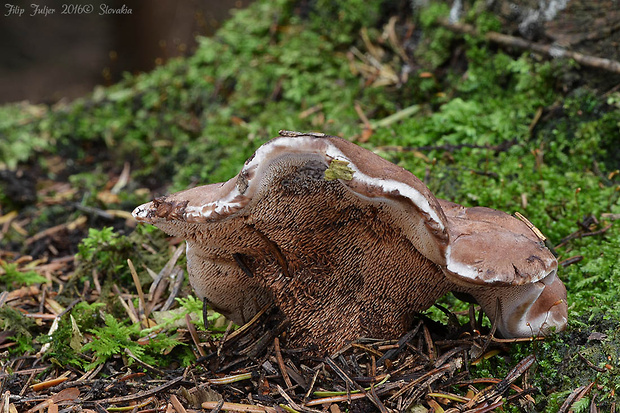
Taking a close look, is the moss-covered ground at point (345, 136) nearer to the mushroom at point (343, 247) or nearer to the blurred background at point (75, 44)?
the mushroom at point (343, 247)

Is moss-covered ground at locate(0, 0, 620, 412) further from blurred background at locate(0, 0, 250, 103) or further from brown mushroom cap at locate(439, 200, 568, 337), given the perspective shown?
blurred background at locate(0, 0, 250, 103)

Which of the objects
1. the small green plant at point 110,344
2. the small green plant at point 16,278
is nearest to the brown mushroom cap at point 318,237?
the small green plant at point 110,344

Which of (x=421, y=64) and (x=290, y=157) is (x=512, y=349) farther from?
(x=421, y=64)

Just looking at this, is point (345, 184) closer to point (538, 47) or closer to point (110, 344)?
point (110, 344)

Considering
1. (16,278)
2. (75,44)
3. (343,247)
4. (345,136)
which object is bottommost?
(16,278)

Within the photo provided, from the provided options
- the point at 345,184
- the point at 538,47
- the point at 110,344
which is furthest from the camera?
the point at 538,47

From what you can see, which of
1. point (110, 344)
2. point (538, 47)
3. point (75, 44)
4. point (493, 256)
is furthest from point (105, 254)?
point (75, 44)

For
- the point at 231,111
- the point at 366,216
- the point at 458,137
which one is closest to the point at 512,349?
the point at 366,216
